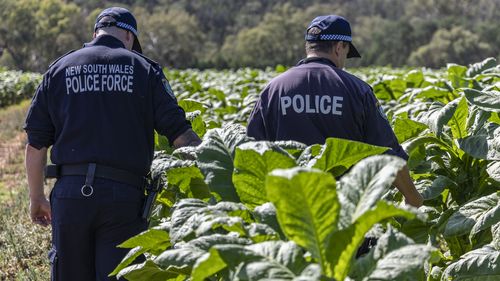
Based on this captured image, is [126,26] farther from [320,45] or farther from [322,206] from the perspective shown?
[322,206]

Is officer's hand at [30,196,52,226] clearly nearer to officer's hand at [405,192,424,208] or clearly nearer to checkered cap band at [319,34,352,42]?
checkered cap band at [319,34,352,42]

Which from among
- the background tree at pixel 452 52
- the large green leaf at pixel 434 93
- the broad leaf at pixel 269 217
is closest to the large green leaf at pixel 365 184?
the broad leaf at pixel 269 217

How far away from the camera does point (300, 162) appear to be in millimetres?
2574

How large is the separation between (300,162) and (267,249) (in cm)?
62

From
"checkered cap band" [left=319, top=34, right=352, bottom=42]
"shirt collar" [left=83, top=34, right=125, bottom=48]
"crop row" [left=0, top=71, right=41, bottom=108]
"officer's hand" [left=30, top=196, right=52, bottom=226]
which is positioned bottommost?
"crop row" [left=0, top=71, right=41, bottom=108]

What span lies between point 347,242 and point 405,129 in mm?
2131

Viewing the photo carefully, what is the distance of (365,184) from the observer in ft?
6.65

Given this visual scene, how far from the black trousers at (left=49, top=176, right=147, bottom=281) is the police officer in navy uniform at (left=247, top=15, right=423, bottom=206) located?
735 millimetres

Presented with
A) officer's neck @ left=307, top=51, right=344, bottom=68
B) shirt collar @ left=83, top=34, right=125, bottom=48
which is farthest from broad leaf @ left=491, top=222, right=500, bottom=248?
shirt collar @ left=83, top=34, right=125, bottom=48

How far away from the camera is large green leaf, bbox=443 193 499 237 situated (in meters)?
3.22

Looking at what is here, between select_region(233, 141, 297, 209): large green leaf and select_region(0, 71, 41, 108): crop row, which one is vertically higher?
select_region(233, 141, 297, 209): large green leaf

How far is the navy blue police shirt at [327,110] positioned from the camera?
3543 millimetres

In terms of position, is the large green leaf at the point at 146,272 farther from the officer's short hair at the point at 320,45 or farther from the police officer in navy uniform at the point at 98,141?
the officer's short hair at the point at 320,45

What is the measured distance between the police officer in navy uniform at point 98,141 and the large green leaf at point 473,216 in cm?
127
